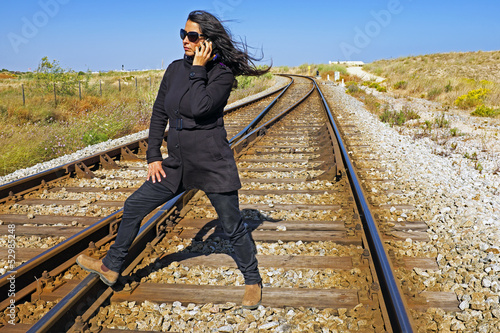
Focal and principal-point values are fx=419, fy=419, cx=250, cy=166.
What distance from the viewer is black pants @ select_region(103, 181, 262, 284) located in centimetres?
277

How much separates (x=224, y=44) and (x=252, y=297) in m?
1.68

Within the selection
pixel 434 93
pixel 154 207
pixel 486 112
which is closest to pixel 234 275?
pixel 154 207

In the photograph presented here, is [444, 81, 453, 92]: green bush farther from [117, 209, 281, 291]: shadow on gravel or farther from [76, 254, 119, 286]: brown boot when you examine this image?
[76, 254, 119, 286]: brown boot

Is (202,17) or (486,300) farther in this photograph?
(486,300)

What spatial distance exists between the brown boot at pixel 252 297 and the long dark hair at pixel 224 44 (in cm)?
147

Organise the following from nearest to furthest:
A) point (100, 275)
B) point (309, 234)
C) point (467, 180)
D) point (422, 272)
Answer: point (100, 275)
point (422, 272)
point (309, 234)
point (467, 180)

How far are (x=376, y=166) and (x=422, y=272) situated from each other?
3.72 meters

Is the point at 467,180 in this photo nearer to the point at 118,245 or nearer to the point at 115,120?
the point at 118,245

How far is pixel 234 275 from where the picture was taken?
11.0 ft

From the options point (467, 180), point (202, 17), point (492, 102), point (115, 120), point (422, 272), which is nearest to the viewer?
point (202, 17)

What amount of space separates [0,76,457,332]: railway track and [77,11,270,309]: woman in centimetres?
22

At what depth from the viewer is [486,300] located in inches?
116

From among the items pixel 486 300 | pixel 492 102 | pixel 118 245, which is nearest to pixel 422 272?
pixel 486 300

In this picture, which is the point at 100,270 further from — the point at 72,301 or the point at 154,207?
the point at 154,207
